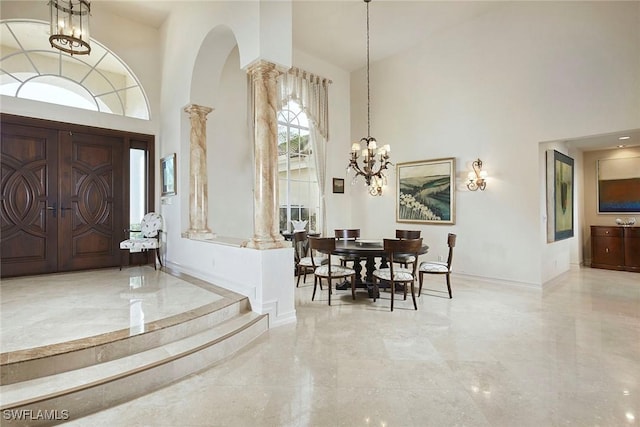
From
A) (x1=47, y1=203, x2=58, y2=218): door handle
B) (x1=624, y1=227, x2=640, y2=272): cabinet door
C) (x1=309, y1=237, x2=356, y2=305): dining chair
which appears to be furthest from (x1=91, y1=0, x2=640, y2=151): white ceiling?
(x1=309, y1=237, x2=356, y2=305): dining chair

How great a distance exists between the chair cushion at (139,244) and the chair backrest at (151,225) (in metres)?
0.20

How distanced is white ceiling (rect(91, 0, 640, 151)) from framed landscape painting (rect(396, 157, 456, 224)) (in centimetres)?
202

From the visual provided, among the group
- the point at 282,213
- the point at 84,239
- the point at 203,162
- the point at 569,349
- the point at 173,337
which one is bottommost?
the point at 569,349

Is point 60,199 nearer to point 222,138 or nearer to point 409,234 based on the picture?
point 222,138

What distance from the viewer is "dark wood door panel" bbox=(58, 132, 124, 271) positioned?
16.6 ft

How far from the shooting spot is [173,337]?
270cm

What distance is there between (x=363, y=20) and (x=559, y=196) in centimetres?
477

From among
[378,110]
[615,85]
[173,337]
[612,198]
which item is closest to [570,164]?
[612,198]

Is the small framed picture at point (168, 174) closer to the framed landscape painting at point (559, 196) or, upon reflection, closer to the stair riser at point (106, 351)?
the stair riser at point (106, 351)

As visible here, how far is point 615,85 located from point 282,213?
5711mm

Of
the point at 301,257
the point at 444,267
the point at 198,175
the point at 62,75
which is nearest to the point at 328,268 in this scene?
the point at 444,267

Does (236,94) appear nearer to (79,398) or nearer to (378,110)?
(378,110)

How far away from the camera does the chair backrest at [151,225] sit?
5.27m

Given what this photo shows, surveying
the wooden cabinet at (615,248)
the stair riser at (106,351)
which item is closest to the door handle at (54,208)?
the stair riser at (106,351)
